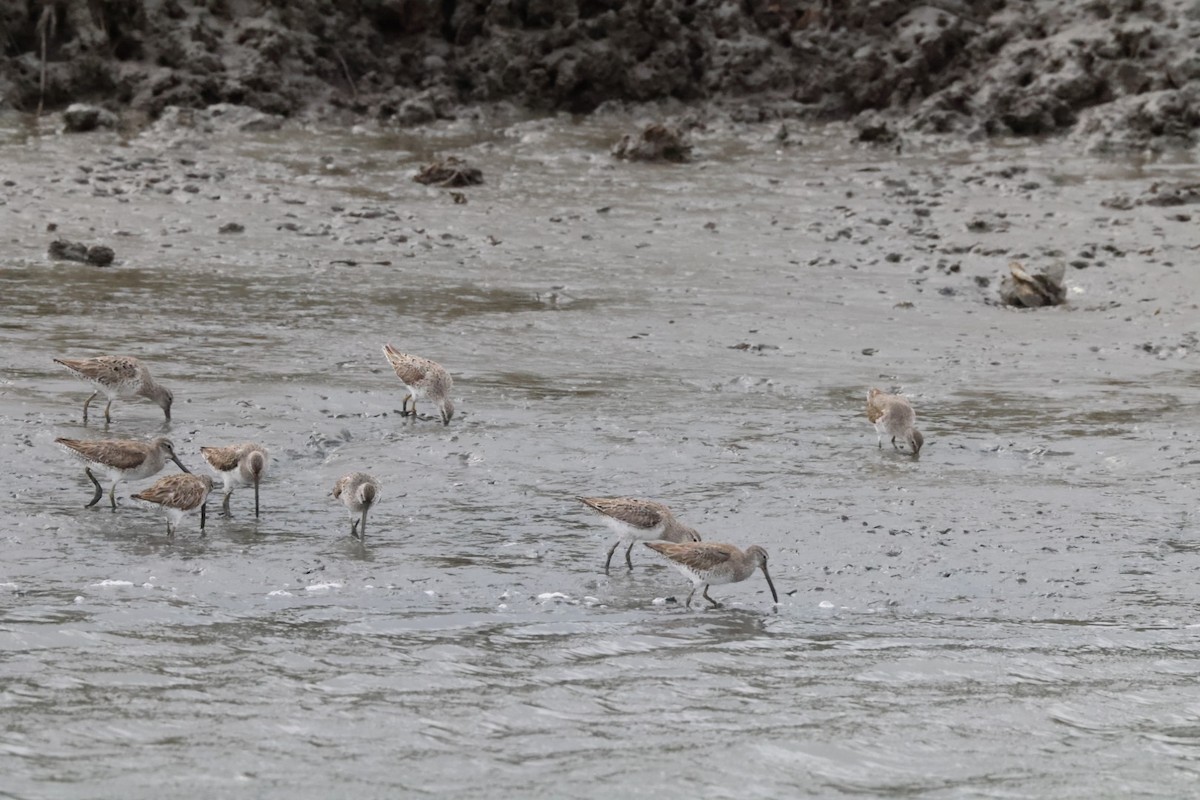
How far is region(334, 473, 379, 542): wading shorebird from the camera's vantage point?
32.0 ft

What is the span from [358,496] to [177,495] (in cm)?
109

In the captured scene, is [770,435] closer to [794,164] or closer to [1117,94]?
[794,164]

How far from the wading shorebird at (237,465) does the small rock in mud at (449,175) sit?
32.3 ft

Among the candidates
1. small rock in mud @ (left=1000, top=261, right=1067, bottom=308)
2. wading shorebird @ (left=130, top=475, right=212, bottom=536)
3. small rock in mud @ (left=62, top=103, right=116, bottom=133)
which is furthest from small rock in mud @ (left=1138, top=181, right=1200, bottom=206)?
small rock in mud @ (left=62, top=103, right=116, bottom=133)

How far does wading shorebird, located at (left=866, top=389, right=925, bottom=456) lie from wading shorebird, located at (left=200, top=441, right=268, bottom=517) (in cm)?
434

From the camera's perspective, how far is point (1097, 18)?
23.6 metres

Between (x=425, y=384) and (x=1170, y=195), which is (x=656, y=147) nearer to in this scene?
(x=1170, y=195)

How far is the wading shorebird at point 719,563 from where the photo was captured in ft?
30.2

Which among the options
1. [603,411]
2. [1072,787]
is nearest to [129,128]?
[603,411]

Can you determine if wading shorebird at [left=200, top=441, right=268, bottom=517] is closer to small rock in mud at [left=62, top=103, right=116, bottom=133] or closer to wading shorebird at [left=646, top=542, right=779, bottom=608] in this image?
wading shorebird at [left=646, top=542, right=779, bottom=608]

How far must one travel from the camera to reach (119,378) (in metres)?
11.8

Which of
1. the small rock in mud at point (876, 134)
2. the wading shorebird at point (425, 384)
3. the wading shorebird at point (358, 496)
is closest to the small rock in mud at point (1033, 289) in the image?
the wading shorebird at point (425, 384)

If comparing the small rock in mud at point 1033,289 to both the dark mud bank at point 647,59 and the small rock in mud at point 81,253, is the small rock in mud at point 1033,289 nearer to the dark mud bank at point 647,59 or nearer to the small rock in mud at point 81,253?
the dark mud bank at point 647,59

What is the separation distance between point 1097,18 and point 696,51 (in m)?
5.88
